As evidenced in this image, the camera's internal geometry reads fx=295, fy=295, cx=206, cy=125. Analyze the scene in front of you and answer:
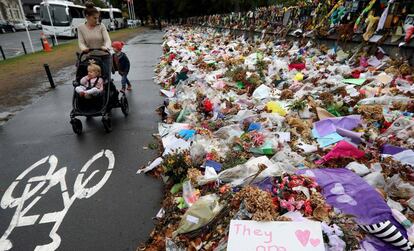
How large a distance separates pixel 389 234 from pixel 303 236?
0.66 m

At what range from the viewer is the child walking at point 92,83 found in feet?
16.4

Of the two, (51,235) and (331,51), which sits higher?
(331,51)

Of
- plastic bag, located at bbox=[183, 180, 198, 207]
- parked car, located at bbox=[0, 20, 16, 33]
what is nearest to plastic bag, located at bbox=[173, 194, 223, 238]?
plastic bag, located at bbox=[183, 180, 198, 207]

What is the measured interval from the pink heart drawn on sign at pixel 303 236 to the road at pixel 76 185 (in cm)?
144

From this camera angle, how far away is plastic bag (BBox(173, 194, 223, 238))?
265cm

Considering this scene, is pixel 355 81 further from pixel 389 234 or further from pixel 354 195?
pixel 389 234

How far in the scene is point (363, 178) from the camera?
3.04 metres

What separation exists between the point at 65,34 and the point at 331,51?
25598 millimetres

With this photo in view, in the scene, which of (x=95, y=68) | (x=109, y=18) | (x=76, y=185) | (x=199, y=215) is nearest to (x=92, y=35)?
(x=95, y=68)

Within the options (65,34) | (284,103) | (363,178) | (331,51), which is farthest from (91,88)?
(65,34)

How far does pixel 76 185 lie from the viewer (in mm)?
3754

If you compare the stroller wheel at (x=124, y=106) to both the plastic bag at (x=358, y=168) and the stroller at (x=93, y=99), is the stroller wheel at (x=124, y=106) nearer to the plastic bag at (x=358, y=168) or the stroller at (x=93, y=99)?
the stroller at (x=93, y=99)

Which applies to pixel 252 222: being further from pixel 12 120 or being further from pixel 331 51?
pixel 331 51

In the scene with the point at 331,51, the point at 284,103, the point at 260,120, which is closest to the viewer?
the point at 260,120
